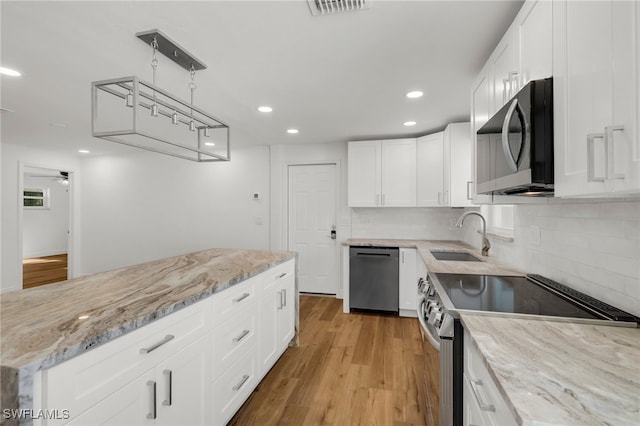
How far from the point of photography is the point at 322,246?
4617 mm

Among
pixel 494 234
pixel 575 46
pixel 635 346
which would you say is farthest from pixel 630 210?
pixel 494 234

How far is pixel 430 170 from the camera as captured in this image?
3.75 meters

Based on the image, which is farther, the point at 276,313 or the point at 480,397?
the point at 276,313

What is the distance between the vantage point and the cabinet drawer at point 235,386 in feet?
5.24

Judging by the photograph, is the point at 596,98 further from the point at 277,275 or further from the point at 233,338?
the point at 277,275

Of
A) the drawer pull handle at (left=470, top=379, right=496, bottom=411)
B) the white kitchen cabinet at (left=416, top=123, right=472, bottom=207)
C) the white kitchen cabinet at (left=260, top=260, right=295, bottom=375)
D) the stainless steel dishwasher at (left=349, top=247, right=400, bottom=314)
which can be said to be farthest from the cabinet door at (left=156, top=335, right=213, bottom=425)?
the white kitchen cabinet at (left=416, top=123, right=472, bottom=207)

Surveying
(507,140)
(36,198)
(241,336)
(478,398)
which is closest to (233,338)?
(241,336)

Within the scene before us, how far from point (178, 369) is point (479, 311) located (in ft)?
4.30

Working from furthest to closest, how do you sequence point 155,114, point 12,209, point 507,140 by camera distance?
point 12,209, point 155,114, point 507,140

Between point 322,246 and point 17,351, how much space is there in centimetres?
392

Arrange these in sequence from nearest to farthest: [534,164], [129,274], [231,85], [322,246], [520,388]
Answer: [520,388]
[534,164]
[129,274]
[231,85]
[322,246]

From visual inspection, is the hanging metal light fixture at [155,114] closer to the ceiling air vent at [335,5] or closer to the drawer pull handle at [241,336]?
the ceiling air vent at [335,5]

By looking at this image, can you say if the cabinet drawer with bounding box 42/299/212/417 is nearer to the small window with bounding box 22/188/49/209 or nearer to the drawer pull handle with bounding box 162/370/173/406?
the drawer pull handle with bounding box 162/370/173/406

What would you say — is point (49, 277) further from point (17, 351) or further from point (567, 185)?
point (567, 185)
